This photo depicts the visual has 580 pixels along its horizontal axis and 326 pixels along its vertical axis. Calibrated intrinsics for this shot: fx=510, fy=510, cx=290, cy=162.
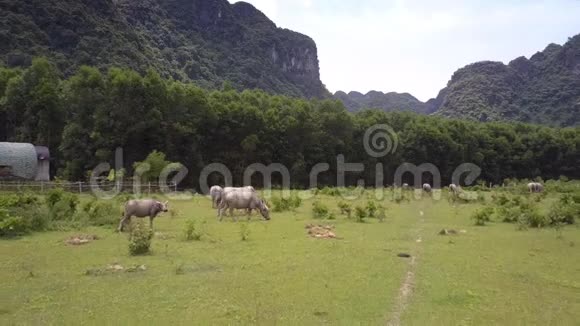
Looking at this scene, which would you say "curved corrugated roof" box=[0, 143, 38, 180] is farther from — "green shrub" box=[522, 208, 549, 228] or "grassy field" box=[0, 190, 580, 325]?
"green shrub" box=[522, 208, 549, 228]

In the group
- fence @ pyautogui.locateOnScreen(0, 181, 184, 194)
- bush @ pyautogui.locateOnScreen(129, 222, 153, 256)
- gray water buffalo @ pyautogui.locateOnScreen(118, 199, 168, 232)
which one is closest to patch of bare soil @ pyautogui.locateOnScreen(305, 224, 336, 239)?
gray water buffalo @ pyautogui.locateOnScreen(118, 199, 168, 232)

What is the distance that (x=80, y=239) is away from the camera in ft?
55.2

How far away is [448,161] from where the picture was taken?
7544 cm

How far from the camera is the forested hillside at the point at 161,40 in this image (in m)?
76.3

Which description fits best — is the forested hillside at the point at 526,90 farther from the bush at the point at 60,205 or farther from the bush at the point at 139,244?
the bush at the point at 139,244

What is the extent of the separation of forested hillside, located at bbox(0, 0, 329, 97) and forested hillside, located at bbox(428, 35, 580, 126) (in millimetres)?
56366

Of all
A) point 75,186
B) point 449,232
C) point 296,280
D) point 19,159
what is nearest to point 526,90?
point 19,159

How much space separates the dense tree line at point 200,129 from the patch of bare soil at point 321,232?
98.1 feet

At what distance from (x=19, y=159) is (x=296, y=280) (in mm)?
35684

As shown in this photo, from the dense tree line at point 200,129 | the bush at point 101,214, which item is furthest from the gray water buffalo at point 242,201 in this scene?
the dense tree line at point 200,129

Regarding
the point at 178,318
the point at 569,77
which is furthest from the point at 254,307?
the point at 569,77

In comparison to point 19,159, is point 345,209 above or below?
below

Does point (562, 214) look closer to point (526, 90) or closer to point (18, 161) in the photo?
point (18, 161)

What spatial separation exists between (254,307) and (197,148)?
145 feet
